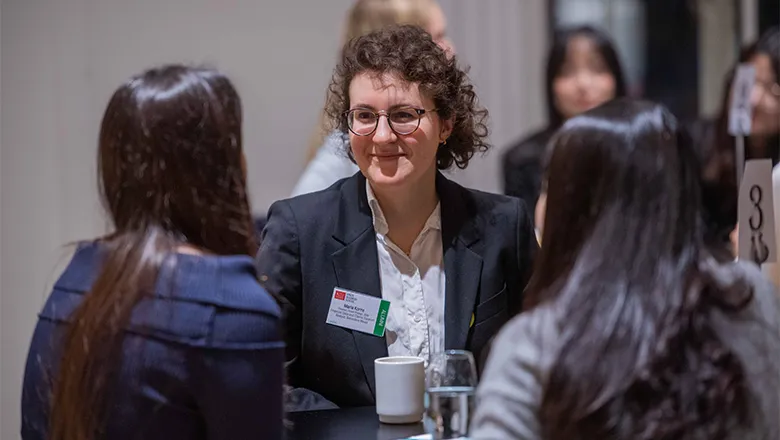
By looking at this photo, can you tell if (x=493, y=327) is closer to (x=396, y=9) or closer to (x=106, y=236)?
(x=106, y=236)

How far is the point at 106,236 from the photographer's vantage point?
1.66m

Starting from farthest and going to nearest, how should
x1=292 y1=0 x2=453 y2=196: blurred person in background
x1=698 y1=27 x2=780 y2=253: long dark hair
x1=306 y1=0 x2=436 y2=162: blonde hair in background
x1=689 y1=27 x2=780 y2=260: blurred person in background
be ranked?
x1=689 y1=27 x2=780 y2=260: blurred person in background
x1=698 y1=27 x2=780 y2=253: long dark hair
x1=306 y1=0 x2=436 y2=162: blonde hair in background
x1=292 y1=0 x2=453 y2=196: blurred person in background

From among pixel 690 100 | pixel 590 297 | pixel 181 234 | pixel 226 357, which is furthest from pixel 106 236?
pixel 690 100

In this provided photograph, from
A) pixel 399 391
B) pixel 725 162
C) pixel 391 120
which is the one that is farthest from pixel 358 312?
pixel 725 162

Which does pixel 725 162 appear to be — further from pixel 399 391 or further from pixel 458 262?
pixel 399 391

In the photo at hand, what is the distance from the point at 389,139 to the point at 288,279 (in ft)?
1.26

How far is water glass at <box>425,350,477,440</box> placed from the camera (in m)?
1.77

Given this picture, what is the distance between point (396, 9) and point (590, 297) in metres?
2.13

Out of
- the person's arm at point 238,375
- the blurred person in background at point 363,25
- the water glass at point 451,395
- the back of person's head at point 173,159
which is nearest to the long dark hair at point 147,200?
the back of person's head at point 173,159

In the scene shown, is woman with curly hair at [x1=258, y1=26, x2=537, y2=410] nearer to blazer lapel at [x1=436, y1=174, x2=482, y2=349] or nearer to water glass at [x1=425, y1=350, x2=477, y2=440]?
blazer lapel at [x1=436, y1=174, x2=482, y2=349]

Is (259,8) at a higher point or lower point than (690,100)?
higher

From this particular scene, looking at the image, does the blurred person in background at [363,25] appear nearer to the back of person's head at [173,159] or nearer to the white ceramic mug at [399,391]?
the white ceramic mug at [399,391]

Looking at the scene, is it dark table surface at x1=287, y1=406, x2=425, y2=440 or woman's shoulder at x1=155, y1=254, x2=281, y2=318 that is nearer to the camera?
woman's shoulder at x1=155, y1=254, x2=281, y2=318

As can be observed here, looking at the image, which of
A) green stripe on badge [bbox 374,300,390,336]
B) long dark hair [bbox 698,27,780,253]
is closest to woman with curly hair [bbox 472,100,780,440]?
green stripe on badge [bbox 374,300,390,336]
